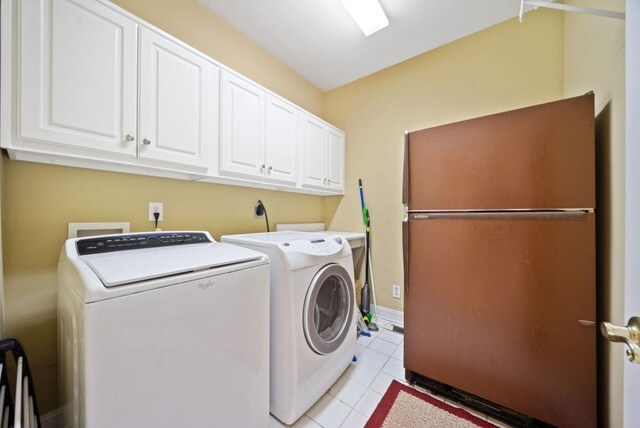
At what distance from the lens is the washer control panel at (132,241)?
40.8 inches

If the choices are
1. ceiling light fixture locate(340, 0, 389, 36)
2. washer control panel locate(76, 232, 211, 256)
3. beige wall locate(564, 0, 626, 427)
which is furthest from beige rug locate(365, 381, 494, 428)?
ceiling light fixture locate(340, 0, 389, 36)

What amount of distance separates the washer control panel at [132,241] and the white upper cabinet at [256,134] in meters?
0.50

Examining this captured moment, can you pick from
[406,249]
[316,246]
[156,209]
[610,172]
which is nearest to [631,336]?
[610,172]

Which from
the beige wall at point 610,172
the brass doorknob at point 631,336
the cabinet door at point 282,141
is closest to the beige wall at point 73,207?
the cabinet door at point 282,141

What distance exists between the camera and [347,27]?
1943mm

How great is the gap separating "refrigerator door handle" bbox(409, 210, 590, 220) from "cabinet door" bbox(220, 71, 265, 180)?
125 centimetres

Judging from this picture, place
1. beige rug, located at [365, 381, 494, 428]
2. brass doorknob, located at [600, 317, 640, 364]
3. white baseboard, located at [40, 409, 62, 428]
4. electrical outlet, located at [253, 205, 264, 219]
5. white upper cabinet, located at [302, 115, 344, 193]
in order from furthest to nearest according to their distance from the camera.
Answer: white upper cabinet, located at [302, 115, 344, 193]
electrical outlet, located at [253, 205, 264, 219]
beige rug, located at [365, 381, 494, 428]
white baseboard, located at [40, 409, 62, 428]
brass doorknob, located at [600, 317, 640, 364]

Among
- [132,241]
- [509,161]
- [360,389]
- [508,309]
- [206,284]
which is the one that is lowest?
[360,389]

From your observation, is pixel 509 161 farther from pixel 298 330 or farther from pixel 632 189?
pixel 298 330

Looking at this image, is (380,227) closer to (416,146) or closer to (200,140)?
(416,146)

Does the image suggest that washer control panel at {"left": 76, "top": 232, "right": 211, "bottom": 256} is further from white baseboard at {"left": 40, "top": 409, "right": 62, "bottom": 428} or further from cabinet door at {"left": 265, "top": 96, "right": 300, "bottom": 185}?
white baseboard at {"left": 40, "top": 409, "right": 62, "bottom": 428}

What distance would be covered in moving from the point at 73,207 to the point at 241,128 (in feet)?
3.48

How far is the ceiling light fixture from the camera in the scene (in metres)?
1.68

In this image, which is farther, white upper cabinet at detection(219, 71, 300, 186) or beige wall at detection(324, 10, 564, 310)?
beige wall at detection(324, 10, 564, 310)
